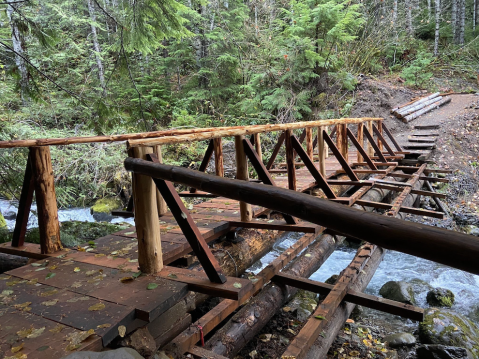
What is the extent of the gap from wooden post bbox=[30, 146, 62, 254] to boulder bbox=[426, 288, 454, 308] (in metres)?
5.64

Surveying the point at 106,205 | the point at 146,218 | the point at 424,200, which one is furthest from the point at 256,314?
the point at 424,200

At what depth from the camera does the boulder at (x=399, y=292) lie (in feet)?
16.9

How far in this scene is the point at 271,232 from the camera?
4594 mm

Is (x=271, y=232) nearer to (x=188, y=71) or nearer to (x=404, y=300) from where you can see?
(x=404, y=300)

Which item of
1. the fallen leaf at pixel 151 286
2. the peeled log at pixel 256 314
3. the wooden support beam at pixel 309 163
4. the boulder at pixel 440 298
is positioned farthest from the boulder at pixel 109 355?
the boulder at pixel 440 298

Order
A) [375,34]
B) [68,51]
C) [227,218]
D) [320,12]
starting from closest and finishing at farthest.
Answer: [227,218]
[320,12]
[68,51]
[375,34]

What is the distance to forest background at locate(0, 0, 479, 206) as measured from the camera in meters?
6.04

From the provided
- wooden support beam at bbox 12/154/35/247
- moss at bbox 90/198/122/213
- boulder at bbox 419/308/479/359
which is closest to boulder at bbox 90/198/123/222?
moss at bbox 90/198/122/213

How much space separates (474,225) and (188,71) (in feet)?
51.5

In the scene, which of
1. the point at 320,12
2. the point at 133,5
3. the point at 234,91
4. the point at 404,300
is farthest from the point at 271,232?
the point at 234,91

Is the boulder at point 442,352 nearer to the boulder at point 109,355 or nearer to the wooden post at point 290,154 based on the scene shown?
the wooden post at point 290,154

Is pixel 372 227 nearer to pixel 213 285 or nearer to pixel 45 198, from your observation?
pixel 213 285

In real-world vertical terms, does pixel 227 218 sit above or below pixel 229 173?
above

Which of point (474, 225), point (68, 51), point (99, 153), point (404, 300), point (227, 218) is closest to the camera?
point (227, 218)
